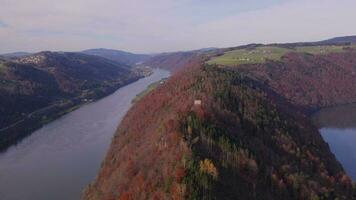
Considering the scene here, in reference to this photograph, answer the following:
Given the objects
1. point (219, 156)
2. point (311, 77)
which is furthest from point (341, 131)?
point (219, 156)

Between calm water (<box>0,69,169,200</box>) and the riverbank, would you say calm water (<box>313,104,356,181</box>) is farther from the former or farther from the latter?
the riverbank

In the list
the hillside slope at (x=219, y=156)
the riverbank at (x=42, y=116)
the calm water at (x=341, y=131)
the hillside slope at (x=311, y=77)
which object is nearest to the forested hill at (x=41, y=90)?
the riverbank at (x=42, y=116)

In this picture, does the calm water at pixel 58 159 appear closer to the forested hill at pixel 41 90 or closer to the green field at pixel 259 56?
the forested hill at pixel 41 90

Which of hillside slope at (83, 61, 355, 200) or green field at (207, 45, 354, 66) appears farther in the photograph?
green field at (207, 45, 354, 66)

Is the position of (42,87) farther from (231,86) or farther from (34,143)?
(231,86)

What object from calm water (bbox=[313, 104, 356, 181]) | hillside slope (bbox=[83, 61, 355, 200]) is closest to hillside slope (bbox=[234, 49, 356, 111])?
calm water (bbox=[313, 104, 356, 181])
